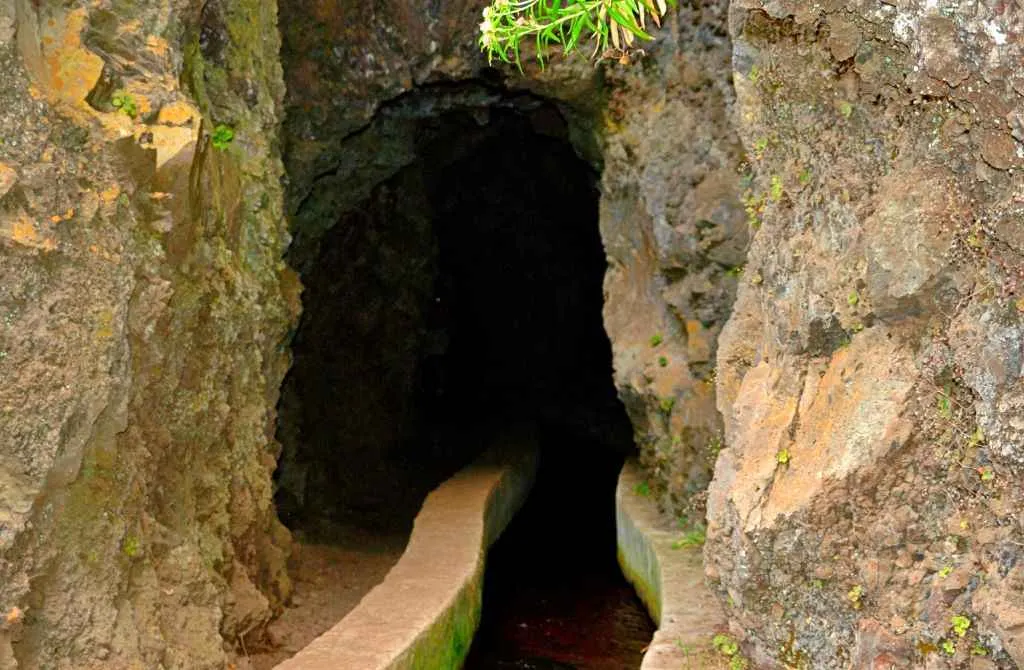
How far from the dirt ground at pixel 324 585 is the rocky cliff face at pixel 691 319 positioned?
0.23m

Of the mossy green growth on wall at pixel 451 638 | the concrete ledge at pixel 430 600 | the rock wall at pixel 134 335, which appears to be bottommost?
the mossy green growth on wall at pixel 451 638

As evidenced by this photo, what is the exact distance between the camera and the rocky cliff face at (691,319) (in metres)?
4.41

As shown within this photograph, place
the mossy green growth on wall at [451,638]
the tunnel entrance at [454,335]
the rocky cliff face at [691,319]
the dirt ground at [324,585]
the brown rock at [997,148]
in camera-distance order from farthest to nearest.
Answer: the tunnel entrance at [454,335] < the dirt ground at [324,585] < the mossy green growth on wall at [451,638] < the rocky cliff face at [691,319] < the brown rock at [997,148]

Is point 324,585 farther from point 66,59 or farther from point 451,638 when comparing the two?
point 66,59

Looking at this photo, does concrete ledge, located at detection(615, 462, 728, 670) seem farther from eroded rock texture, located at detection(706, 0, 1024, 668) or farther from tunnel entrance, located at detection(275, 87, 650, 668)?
eroded rock texture, located at detection(706, 0, 1024, 668)

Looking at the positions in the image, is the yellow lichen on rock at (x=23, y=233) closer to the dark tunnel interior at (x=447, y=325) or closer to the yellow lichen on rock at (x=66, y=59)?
the yellow lichen on rock at (x=66, y=59)

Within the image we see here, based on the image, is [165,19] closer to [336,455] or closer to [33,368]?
[33,368]

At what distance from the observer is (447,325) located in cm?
1802

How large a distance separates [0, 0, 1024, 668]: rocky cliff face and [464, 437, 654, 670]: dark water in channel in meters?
1.13

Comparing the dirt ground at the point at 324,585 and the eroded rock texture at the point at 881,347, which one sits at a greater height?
the eroded rock texture at the point at 881,347

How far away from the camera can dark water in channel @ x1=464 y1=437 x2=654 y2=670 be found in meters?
8.54

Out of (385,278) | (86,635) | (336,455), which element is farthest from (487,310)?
(86,635)

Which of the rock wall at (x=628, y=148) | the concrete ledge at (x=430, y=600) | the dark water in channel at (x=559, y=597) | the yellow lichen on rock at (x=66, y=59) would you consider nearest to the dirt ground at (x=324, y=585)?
the concrete ledge at (x=430, y=600)

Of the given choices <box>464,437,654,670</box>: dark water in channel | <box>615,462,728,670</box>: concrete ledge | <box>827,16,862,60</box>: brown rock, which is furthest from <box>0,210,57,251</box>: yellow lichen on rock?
<box>464,437,654,670</box>: dark water in channel
